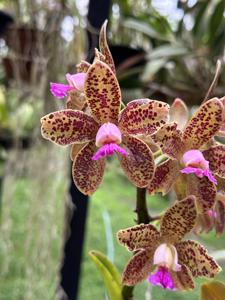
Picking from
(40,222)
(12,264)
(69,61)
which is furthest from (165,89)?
(12,264)

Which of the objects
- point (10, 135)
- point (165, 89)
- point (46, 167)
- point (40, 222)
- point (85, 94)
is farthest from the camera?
point (10, 135)

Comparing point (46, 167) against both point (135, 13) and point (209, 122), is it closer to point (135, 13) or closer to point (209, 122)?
point (135, 13)

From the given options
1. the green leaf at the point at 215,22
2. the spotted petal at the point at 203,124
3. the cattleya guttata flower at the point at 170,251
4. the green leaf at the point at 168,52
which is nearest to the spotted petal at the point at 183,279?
the cattleya guttata flower at the point at 170,251

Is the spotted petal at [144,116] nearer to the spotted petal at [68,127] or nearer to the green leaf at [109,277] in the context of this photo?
the spotted petal at [68,127]

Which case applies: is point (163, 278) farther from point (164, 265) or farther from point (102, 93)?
point (102, 93)

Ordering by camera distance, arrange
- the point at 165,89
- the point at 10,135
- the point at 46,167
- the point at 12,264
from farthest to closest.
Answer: the point at 10,135
the point at 12,264
the point at 165,89
the point at 46,167

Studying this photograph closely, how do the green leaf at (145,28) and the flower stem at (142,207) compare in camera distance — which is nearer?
the flower stem at (142,207)

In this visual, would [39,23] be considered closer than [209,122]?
No
